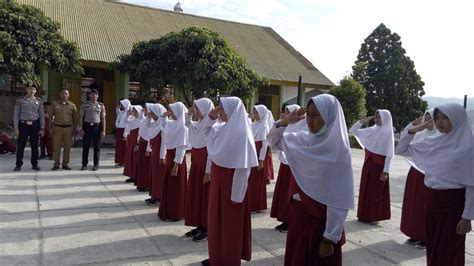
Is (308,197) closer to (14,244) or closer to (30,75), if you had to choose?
(14,244)

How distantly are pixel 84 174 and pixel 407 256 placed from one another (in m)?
6.88

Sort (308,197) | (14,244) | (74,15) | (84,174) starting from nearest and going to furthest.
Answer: (308,197) < (14,244) < (84,174) < (74,15)

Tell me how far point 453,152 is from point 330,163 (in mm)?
1399

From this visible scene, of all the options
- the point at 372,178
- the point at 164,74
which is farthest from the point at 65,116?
the point at 372,178

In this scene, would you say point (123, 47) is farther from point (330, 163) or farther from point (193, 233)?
point (330, 163)

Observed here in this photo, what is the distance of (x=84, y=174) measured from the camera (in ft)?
30.1

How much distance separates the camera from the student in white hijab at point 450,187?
341 cm

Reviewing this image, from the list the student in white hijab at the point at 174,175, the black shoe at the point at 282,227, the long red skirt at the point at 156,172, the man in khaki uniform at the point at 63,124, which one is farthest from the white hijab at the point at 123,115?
the black shoe at the point at 282,227

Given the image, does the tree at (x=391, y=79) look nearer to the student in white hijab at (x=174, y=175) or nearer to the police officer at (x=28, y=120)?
the police officer at (x=28, y=120)

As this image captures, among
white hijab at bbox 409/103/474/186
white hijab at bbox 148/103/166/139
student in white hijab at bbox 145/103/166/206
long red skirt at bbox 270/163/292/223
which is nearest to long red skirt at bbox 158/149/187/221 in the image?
student in white hijab at bbox 145/103/166/206

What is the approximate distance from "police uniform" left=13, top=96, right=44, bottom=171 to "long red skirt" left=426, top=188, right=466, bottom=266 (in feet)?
27.5

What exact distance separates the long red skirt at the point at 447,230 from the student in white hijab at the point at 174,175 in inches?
128

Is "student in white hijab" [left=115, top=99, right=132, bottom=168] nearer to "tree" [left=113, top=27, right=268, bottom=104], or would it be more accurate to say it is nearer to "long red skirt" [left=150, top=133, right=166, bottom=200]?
"tree" [left=113, top=27, right=268, bottom=104]

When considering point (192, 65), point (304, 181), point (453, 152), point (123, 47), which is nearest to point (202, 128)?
point (304, 181)
